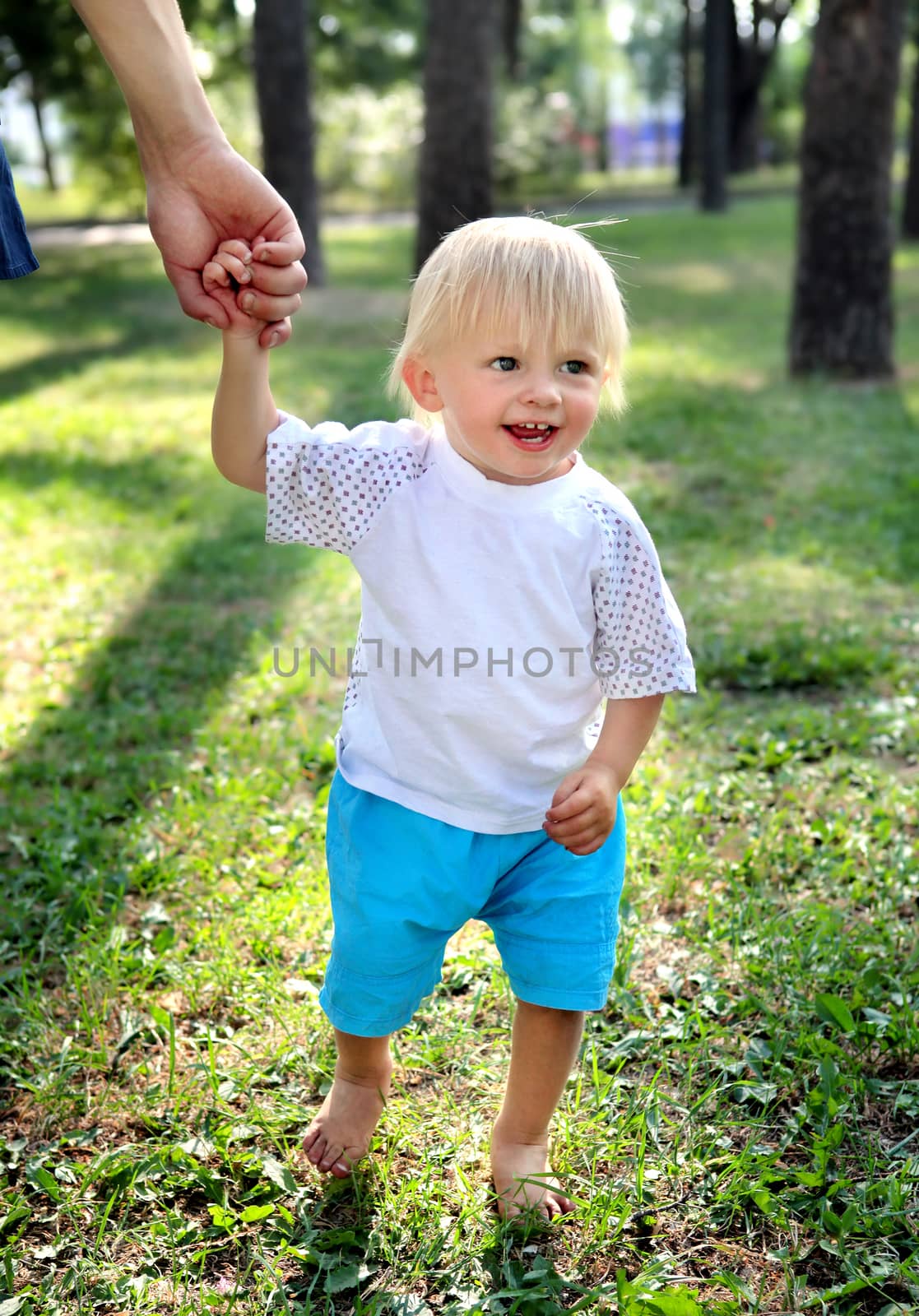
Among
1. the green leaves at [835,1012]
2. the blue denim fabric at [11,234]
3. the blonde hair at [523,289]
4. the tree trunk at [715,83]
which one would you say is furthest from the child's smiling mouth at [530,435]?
the tree trunk at [715,83]

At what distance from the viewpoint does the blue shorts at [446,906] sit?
181cm

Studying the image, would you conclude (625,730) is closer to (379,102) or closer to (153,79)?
(153,79)

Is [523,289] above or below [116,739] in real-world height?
above

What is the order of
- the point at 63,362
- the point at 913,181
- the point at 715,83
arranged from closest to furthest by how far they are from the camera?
the point at 63,362 < the point at 913,181 < the point at 715,83

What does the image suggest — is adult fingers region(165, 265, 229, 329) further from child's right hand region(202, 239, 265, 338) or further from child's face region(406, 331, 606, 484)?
child's face region(406, 331, 606, 484)

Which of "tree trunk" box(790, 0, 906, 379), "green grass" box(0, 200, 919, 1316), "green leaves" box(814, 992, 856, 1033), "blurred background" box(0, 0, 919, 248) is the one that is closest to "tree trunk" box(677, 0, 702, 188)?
"blurred background" box(0, 0, 919, 248)

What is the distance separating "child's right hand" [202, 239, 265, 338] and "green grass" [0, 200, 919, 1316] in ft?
3.98

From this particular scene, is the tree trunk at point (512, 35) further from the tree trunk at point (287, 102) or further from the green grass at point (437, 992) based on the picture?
the green grass at point (437, 992)

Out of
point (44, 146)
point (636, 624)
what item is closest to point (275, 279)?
point (636, 624)

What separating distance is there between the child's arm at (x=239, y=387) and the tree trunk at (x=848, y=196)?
677 cm

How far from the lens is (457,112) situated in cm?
977

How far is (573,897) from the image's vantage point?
5.99 ft

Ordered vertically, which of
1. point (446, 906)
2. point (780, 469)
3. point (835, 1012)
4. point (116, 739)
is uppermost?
point (446, 906)

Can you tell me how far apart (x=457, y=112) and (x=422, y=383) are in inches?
345
